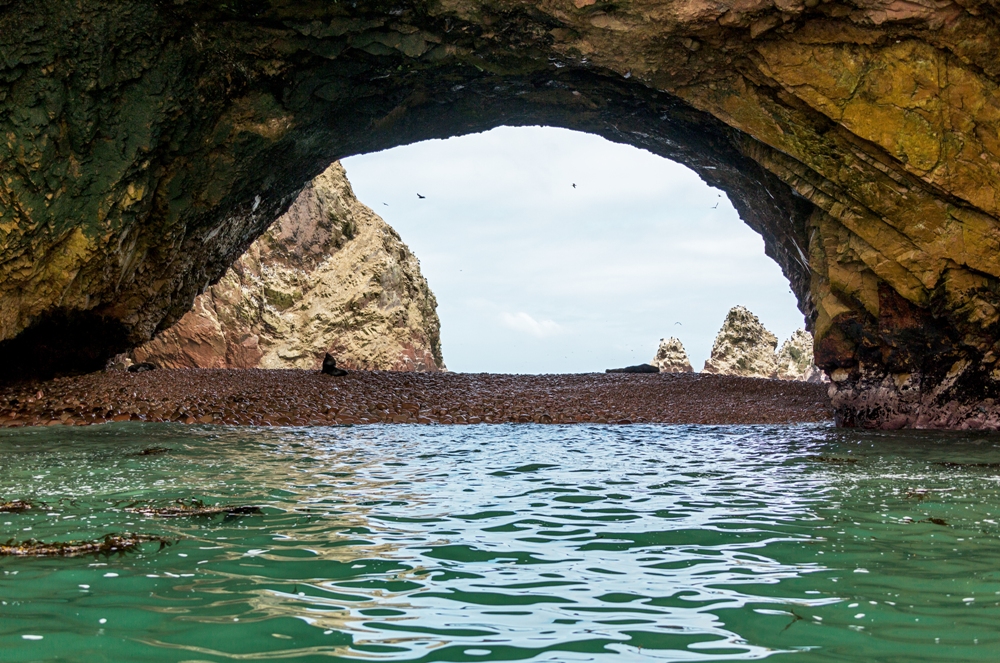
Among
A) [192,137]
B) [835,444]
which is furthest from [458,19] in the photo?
[835,444]

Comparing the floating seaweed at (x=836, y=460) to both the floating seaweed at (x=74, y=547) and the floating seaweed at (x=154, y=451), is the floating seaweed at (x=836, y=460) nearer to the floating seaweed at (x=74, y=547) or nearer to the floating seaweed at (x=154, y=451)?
the floating seaweed at (x=74, y=547)

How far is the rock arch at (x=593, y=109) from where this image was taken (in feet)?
32.6

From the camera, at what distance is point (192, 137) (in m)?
12.6

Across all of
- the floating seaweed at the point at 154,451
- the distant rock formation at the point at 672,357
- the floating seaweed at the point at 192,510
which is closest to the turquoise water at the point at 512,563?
the floating seaweed at the point at 192,510

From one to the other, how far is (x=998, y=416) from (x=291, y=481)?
10221 millimetres

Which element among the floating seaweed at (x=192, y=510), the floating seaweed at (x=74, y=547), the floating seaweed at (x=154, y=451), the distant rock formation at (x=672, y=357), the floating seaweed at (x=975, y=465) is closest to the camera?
the floating seaweed at (x=74, y=547)

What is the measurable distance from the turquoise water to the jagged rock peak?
978 inches

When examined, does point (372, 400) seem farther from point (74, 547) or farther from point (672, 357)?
point (672, 357)

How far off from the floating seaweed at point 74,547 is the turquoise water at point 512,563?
0.10 meters

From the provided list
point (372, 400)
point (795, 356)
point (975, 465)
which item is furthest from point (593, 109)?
point (795, 356)

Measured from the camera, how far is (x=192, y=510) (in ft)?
17.3

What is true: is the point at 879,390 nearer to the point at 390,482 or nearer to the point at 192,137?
the point at 390,482

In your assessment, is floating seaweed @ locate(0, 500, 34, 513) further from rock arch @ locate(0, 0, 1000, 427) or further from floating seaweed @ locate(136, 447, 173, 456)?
rock arch @ locate(0, 0, 1000, 427)

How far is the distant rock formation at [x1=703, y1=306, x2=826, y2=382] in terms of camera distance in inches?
1282
